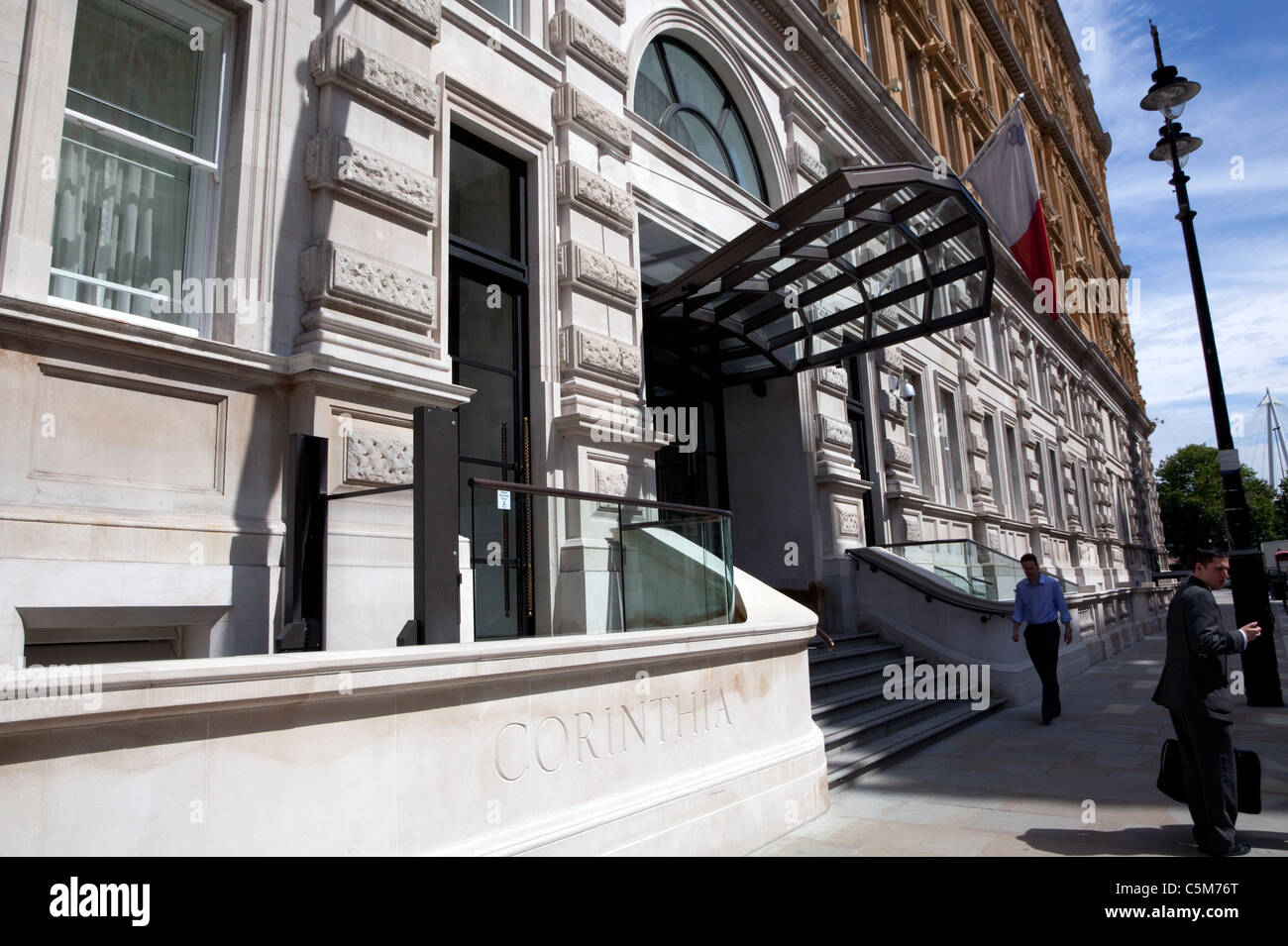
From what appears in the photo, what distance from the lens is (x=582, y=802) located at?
480 centimetres

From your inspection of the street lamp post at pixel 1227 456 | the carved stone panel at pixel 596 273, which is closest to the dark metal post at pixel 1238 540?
the street lamp post at pixel 1227 456

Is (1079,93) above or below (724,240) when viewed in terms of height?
above

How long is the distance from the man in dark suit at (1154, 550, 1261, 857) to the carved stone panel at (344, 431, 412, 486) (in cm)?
561

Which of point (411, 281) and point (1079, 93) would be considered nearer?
point (411, 281)

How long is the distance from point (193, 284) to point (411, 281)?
1685 mm

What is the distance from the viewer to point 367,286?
22.5 feet

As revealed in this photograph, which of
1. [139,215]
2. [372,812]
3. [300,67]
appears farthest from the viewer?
[300,67]

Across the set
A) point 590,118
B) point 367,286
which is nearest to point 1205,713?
point 367,286

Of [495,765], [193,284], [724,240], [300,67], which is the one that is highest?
[724,240]

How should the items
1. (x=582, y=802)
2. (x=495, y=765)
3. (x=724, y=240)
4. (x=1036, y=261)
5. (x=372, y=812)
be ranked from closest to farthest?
(x=372, y=812), (x=495, y=765), (x=582, y=802), (x=724, y=240), (x=1036, y=261)

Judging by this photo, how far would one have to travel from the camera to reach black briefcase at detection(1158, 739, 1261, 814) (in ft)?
17.8

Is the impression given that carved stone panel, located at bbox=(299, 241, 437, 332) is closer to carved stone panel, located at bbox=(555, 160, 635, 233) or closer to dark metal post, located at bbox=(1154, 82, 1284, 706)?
Answer: carved stone panel, located at bbox=(555, 160, 635, 233)
